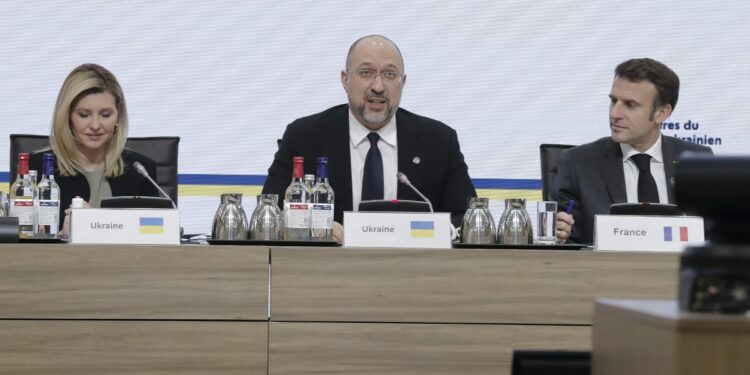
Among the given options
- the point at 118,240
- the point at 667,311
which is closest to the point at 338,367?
the point at 118,240

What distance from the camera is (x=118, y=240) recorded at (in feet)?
9.22

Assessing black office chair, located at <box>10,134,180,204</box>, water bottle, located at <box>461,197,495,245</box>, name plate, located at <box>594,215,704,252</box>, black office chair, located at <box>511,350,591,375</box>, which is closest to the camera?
black office chair, located at <box>511,350,591,375</box>

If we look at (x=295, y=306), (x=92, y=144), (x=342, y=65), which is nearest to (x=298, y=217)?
(x=295, y=306)

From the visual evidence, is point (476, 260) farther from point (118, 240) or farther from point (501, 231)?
point (118, 240)

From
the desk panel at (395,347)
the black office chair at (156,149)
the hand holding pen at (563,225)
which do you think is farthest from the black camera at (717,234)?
the black office chair at (156,149)

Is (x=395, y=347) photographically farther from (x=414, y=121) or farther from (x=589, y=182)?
(x=414, y=121)

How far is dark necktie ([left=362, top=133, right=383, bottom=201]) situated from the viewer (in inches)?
155

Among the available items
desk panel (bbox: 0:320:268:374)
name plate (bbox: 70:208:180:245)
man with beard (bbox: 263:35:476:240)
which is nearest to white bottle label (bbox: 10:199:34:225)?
name plate (bbox: 70:208:180:245)

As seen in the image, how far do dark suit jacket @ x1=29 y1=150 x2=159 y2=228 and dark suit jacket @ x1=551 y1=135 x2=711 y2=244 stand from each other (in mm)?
1517

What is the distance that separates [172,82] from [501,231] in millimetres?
2297

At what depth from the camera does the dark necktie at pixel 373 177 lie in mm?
3947

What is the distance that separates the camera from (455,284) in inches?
111

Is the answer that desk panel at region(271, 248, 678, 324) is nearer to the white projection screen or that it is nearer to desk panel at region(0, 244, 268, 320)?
desk panel at region(0, 244, 268, 320)

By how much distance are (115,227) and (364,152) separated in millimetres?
1424
